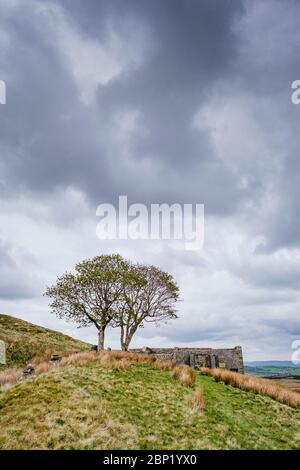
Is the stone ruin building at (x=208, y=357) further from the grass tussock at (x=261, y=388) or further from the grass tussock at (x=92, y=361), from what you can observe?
the grass tussock at (x=92, y=361)

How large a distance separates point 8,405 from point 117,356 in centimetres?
1138

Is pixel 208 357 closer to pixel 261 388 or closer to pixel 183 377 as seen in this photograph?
pixel 261 388

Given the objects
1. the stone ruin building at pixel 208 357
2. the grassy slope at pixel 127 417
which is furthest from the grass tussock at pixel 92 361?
the stone ruin building at pixel 208 357

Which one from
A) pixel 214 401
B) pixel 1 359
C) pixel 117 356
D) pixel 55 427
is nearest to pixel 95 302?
pixel 1 359

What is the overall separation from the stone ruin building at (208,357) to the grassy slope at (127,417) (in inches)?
807

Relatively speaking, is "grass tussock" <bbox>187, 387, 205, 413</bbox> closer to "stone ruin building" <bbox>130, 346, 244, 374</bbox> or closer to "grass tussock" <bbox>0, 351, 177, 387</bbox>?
"grass tussock" <bbox>0, 351, 177, 387</bbox>

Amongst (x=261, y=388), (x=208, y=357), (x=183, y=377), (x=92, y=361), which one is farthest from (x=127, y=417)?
(x=208, y=357)

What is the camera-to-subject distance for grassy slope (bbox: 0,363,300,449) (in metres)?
10.6

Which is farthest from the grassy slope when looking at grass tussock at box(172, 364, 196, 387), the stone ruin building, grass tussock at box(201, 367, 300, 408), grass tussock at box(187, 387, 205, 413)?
the stone ruin building

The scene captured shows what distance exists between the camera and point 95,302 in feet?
121

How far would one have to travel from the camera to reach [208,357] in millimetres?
38812

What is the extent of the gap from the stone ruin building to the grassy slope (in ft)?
67.3
